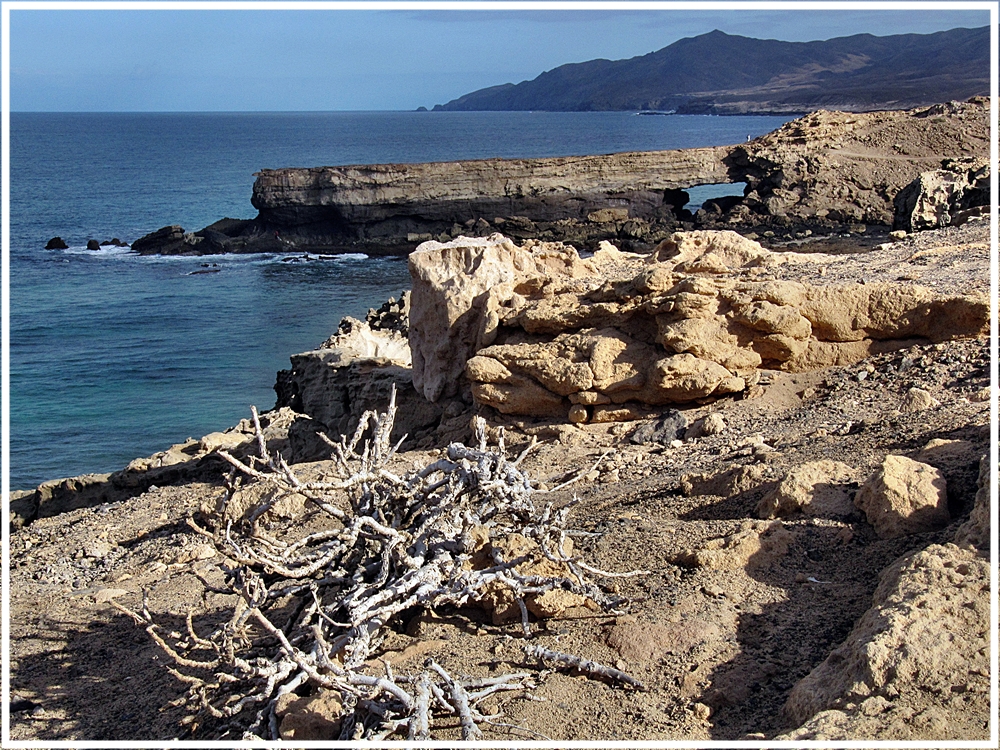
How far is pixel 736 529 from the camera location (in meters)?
4.59

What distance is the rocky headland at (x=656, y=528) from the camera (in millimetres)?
3422

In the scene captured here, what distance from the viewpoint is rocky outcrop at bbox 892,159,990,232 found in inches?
632

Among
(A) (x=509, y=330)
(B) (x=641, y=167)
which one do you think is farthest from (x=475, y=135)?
(A) (x=509, y=330)

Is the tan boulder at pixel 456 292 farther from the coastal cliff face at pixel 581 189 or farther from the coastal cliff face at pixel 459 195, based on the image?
the coastal cliff face at pixel 459 195

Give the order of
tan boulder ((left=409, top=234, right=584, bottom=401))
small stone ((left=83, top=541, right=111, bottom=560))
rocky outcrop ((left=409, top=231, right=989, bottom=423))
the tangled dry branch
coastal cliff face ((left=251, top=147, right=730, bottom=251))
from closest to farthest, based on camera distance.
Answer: the tangled dry branch, rocky outcrop ((left=409, top=231, right=989, bottom=423)), small stone ((left=83, top=541, right=111, bottom=560)), tan boulder ((left=409, top=234, right=584, bottom=401)), coastal cliff face ((left=251, top=147, right=730, bottom=251))

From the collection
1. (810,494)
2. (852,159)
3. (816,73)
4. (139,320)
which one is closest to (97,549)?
(810,494)

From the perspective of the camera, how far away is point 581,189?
37.2 meters

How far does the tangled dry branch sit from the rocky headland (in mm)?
37

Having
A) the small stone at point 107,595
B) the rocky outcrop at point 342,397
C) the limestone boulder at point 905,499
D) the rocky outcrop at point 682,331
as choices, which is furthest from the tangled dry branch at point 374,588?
the rocky outcrop at point 342,397

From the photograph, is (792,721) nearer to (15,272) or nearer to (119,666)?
(119,666)

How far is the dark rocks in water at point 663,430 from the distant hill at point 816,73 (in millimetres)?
52954

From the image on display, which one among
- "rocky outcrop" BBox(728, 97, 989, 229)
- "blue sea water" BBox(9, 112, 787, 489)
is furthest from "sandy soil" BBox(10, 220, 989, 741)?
"rocky outcrop" BBox(728, 97, 989, 229)

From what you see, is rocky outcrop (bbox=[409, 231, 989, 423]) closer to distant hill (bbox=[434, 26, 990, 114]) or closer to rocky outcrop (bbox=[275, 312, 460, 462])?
rocky outcrop (bbox=[275, 312, 460, 462])

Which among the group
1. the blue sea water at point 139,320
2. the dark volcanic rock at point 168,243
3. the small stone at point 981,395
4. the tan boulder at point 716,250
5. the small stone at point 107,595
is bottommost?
the blue sea water at point 139,320
